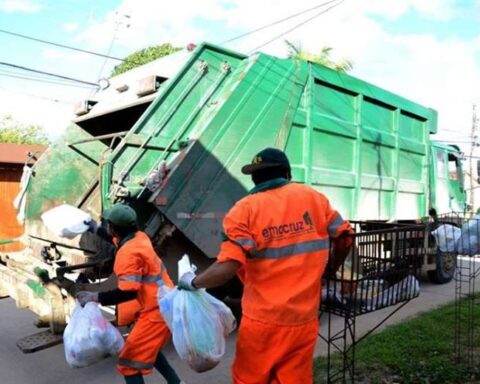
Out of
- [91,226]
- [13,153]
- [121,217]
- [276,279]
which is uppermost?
[13,153]

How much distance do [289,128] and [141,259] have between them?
236cm

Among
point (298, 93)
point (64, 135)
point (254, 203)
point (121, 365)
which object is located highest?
point (298, 93)

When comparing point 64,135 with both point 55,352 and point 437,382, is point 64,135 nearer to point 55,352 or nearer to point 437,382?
point 55,352

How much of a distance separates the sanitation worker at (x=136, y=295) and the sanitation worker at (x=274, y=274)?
27.0 inches

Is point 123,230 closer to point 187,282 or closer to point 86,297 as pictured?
point 86,297

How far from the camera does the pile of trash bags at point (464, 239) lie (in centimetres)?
348

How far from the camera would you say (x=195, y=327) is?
7.19ft

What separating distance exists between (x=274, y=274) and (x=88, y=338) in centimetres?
115

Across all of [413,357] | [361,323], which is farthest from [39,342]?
[361,323]

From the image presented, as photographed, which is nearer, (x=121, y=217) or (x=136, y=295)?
(x=136, y=295)

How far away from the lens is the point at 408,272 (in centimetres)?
303

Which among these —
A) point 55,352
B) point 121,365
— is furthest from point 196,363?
point 55,352

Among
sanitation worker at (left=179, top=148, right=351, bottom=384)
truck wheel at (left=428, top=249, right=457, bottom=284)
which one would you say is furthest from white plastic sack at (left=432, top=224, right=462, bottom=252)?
truck wheel at (left=428, top=249, right=457, bottom=284)

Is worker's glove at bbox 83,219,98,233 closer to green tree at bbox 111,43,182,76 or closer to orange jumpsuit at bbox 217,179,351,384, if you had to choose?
orange jumpsuit at bbox 217,179,351,384
